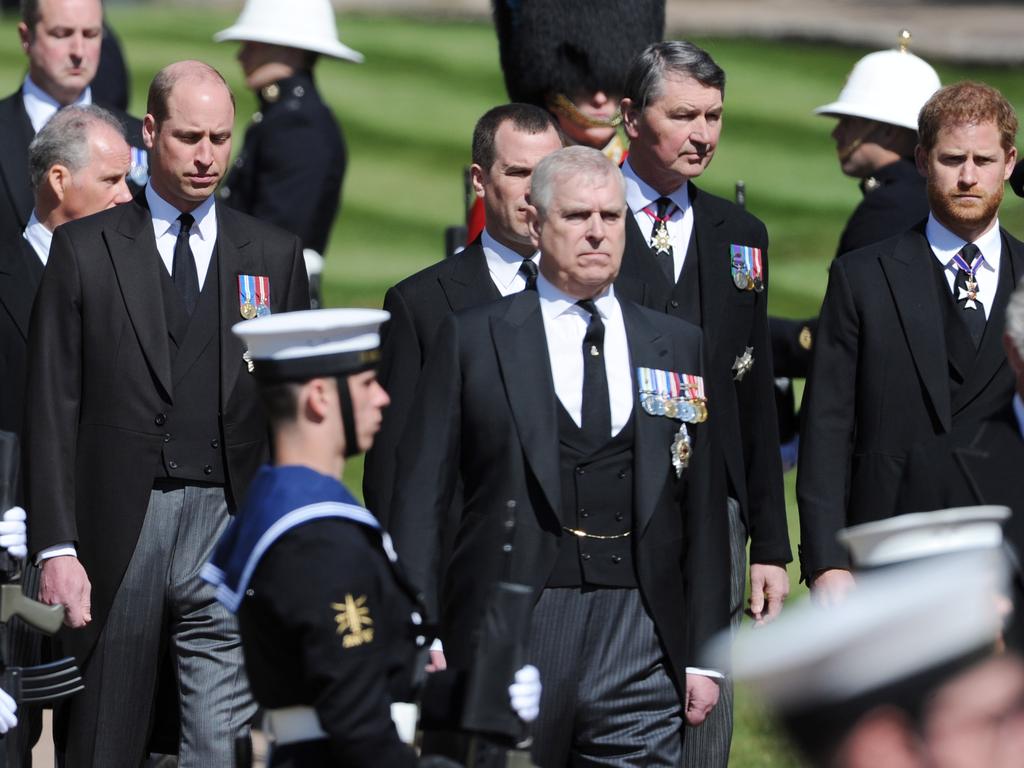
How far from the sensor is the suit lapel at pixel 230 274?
225 inches

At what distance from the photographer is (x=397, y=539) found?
495 centimetres

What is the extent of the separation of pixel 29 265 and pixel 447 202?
8.39 m

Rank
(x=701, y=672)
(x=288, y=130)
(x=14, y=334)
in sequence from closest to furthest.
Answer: (x=701, y=672), (x=14, y=334), (x=288, y=130)

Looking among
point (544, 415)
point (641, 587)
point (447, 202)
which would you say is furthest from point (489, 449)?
point (447, 202)

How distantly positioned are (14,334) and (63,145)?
55 cm

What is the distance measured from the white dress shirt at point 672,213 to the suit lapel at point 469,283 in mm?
435

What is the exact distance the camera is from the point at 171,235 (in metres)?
5.82

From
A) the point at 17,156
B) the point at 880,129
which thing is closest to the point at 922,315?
the point at 880,129

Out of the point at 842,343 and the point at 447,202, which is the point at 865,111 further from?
the point at 447,202

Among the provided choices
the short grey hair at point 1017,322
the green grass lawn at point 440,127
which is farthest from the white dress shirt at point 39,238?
the green grass lawn at point 440,127

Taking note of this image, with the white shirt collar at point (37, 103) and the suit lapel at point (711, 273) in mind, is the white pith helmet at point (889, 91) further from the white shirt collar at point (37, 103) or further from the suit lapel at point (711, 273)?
the white shirt collar at point (37, 103)

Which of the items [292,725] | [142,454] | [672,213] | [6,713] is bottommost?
[6,713]

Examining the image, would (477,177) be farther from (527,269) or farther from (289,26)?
(289,26)

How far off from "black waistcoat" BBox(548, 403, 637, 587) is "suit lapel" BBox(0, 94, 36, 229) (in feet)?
8.82
